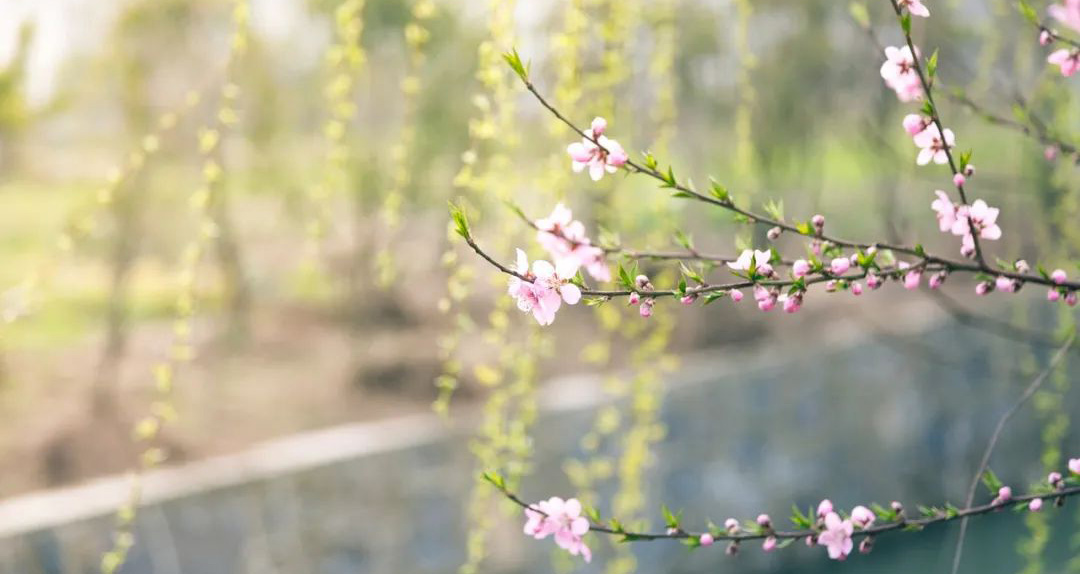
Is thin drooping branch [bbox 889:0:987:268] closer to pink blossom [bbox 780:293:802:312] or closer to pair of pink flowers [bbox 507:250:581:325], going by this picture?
pink blossom [bbox 780:293:802:312]

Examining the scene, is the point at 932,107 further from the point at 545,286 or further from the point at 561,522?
the point at 561,522

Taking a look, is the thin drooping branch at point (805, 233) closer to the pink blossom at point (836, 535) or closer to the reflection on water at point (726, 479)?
the pink blossom at point (836, 535)

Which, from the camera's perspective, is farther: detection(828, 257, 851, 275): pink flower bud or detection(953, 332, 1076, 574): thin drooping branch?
detection(953, 332, 1076, 574): thin drooping branch

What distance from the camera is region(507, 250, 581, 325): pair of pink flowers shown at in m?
0.91

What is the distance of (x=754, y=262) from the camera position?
957 millimetres

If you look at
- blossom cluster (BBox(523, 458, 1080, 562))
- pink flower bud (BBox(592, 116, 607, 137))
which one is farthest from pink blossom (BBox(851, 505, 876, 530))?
pink flower bud (BBox(592, 116, 607, 137))

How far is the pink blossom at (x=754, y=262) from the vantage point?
96 cm

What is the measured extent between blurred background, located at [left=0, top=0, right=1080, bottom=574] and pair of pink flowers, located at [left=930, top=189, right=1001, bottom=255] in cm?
66

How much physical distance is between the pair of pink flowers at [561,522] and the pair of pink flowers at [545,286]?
253 mm

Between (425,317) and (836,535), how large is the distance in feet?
10.3

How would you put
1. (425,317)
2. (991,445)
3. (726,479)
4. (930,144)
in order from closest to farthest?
(930,144) < (991,445) < (726,479) < (425,317)

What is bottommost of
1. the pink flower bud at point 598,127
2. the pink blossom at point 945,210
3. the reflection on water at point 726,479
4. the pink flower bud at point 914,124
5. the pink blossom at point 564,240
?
the pink blossom at point 564,240

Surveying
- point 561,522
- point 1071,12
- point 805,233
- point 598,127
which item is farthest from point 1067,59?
point 561,522

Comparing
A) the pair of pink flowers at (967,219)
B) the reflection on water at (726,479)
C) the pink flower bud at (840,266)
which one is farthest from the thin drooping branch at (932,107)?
the reflection on water at (726,479)
